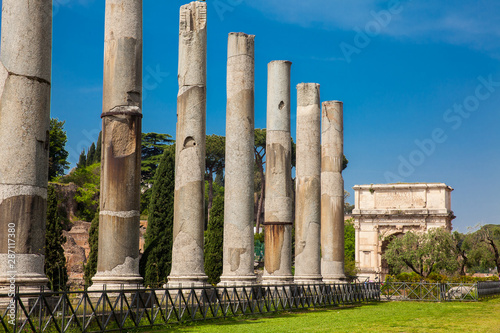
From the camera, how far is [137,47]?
705 inches

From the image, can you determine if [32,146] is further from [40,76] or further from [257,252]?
[257,252]

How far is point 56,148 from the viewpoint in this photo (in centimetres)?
6431

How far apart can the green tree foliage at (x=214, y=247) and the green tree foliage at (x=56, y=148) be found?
103 ft

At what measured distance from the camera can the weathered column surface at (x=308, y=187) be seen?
28906mm

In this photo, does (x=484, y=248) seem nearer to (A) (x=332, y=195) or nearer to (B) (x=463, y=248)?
(B) (x=463, y=248)

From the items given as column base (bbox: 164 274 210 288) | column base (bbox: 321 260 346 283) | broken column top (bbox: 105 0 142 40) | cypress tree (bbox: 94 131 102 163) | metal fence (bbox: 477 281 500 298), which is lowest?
metal fence (bbox: 477 281 500 298)

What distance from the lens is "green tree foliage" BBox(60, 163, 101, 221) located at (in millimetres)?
60406

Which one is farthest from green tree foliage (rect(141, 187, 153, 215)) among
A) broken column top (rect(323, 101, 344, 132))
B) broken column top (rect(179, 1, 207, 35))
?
broken column top (rect(179, 1, 207, 35))

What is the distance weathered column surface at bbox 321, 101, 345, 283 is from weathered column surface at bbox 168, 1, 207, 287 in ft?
40.1

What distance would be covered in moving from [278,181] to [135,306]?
11120 mm

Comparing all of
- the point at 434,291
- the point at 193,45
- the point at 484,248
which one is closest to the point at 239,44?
the point at 193,45

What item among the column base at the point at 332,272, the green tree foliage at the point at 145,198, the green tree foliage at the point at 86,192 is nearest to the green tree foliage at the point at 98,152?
the green tree foliage at the point at 86,192

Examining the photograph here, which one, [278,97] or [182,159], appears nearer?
[182,159]

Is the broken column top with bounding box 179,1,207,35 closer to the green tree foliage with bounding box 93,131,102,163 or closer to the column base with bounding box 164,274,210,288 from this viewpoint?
the column base with bounding box 164,274,210,288
